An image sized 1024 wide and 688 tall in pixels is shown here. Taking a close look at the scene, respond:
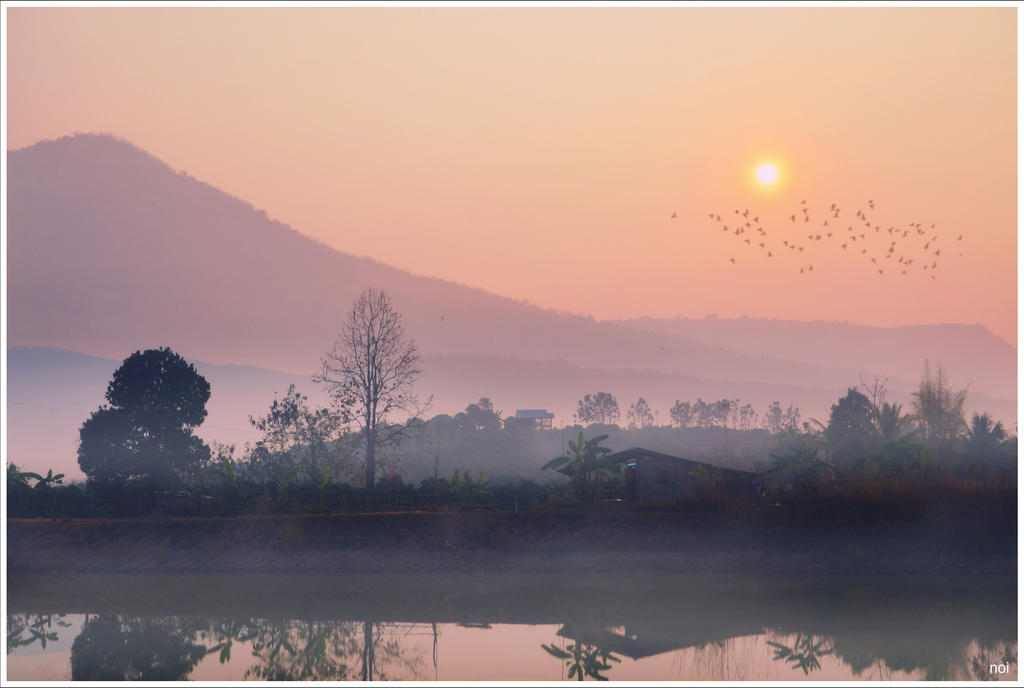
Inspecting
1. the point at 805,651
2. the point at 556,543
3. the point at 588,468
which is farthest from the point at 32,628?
the point at 588,468

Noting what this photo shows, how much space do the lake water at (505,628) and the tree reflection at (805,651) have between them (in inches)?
3.2

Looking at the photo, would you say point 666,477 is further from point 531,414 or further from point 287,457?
point 531,414

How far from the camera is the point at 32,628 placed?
35094 millimetres

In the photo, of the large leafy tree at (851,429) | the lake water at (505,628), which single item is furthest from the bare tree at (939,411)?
the lake water at (505,628)

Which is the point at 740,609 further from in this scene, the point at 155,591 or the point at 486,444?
the point at 486,444

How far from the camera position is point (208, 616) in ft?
119

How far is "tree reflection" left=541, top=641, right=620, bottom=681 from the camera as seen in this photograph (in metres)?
27.4

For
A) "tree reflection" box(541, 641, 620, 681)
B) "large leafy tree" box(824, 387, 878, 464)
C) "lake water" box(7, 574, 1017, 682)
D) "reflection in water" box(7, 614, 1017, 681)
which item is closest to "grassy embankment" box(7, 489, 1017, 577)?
"lake water" box(7, 574, 1017, 682)

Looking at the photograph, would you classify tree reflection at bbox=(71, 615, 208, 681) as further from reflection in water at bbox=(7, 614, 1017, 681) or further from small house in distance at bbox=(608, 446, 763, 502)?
small house in distance at bbox=(608, 446, 763, 502)

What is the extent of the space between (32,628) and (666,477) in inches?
1278

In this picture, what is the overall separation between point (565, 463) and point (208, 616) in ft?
90.5

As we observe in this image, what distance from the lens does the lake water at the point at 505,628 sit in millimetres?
27984

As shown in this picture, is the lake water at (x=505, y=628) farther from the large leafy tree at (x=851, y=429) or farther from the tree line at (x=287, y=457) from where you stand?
the large leafy tree at (x=851, y=429)

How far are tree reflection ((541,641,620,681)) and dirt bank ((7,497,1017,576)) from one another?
46.1ft
